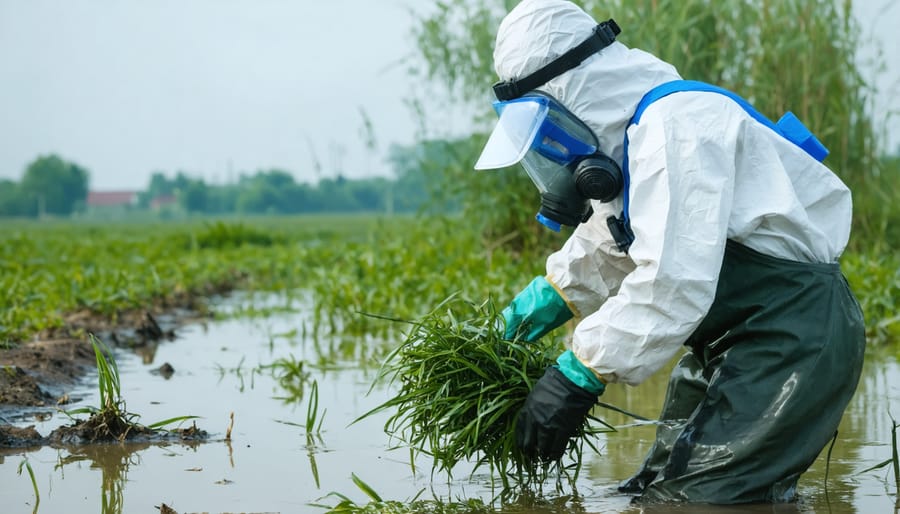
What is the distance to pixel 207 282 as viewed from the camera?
988 cm

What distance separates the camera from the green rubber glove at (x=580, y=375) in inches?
114

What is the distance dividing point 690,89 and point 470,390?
42.7 inches

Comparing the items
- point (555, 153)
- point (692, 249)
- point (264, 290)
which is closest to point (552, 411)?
point (692, 249)

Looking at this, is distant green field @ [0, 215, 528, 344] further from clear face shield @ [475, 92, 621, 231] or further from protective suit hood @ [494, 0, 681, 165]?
protective suit hood @ [494, 0, 681, 165]

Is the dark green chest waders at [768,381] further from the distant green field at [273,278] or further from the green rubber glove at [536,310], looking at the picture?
the distant green field at [273,278]

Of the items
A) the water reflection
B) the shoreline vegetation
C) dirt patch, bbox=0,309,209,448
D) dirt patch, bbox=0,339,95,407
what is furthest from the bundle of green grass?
dirt patch, bbox=0,339,95,407

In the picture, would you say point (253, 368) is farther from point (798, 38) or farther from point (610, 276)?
point (798, 38)

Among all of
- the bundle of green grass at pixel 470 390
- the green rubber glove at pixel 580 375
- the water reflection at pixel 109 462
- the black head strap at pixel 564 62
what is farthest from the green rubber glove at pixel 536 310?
the water reflection at pixel 109 462

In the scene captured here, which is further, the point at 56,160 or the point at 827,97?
the point at 56,160

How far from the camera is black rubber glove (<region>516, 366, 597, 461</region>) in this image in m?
2.90

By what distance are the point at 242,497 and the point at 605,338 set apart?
3.79 ft

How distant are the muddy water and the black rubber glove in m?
0.20

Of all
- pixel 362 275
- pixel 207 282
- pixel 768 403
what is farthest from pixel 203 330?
pixel 768 403

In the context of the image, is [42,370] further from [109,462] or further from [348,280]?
[348,280]
